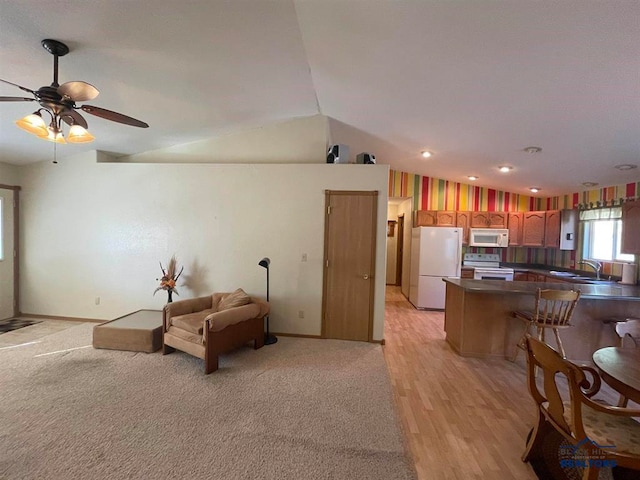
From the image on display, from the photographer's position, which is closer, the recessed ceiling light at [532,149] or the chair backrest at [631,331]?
the chair backrest at [631,331]

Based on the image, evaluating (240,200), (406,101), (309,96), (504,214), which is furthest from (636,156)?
(240,200)

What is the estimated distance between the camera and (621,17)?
1592 millimetres

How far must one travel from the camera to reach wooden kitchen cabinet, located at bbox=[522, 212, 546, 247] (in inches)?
216

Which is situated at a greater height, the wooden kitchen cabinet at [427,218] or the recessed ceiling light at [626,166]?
the recessed ceiling light at [626,166]

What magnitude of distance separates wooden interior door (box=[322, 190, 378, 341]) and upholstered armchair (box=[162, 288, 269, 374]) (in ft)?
3.10

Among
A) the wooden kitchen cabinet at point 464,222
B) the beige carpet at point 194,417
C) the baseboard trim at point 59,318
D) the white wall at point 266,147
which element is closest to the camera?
the beige carpet at point 194,417

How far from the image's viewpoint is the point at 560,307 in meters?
2.92

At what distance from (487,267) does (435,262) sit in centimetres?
112

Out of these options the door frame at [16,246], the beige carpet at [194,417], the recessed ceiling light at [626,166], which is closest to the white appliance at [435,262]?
the recessed ceiling light at [626,166]

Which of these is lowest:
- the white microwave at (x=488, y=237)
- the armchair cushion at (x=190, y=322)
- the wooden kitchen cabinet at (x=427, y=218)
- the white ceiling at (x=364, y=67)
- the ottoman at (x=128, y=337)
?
the ottoman at (x=128, y=337)

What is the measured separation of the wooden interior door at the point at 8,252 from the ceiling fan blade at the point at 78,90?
146 inches

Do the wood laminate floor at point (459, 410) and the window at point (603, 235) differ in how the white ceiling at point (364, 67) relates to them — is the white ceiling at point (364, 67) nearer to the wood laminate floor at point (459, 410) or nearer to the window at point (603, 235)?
the window at point (603, 235)

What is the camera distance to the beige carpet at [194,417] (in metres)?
1.73

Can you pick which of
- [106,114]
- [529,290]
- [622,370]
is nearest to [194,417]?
[106,114]
